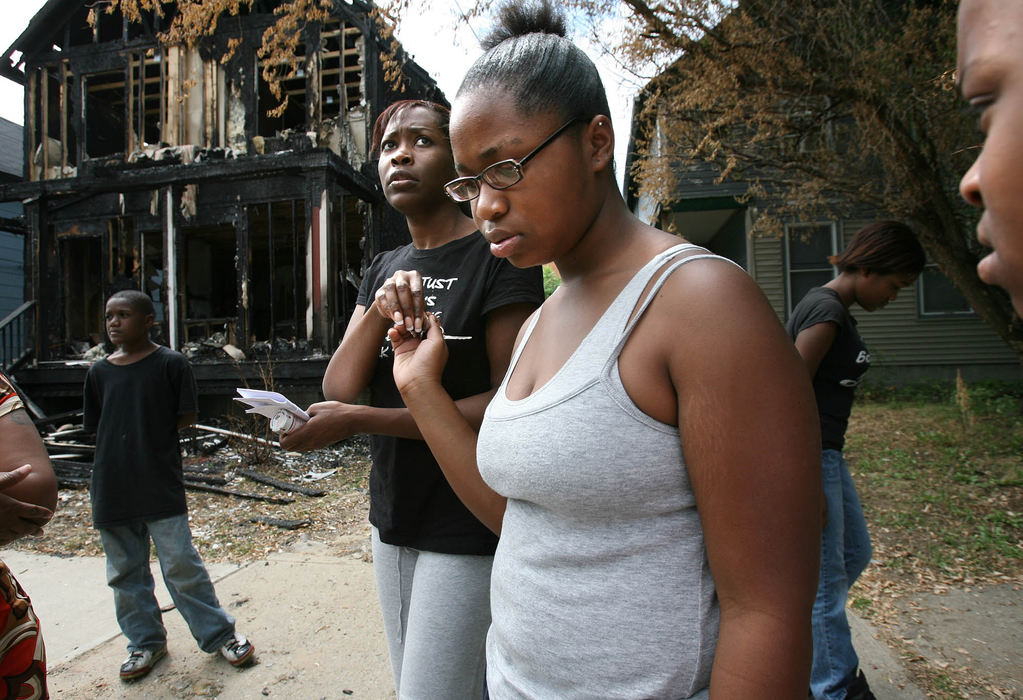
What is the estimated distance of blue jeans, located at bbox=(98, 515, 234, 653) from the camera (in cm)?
328

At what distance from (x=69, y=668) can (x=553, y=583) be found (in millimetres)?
3585

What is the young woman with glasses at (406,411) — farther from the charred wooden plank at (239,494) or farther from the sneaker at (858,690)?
the charred wooden plank at (239,494)

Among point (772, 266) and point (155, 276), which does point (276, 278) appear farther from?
point (772, 266)

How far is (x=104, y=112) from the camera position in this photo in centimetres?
1373

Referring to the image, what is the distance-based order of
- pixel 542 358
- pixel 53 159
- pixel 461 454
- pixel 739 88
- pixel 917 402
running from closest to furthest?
pixel 542 358
pixel 461 454
pixel 739 88
pixel 917 402
pixel 53 159

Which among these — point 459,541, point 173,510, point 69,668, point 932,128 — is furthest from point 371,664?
point 932,128

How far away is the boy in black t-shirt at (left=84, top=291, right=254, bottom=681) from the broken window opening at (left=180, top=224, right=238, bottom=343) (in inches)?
391

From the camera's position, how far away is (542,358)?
1.18 metres

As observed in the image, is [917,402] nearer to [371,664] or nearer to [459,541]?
[371,664]

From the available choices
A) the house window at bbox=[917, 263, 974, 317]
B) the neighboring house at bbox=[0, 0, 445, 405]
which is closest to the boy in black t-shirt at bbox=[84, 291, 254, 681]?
the neighboring house at bbox=[0, 0, 445, 405]

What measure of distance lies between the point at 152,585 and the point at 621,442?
3504 mm

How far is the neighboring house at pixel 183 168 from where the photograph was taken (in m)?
10.4

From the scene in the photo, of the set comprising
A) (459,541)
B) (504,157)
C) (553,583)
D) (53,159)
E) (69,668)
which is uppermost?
(53,159)

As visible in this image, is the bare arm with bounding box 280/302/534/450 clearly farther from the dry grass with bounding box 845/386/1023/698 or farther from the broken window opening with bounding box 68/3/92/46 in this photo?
the broken window opening with bounding box 68/3/92/46
